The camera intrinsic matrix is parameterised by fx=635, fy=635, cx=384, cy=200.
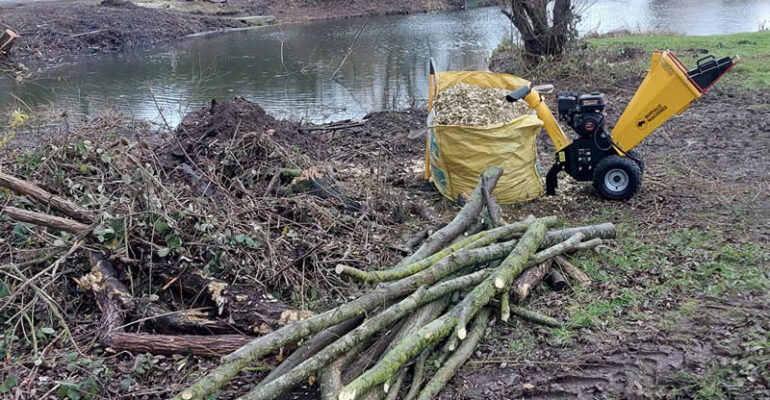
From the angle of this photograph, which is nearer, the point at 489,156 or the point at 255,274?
the point at 255,274

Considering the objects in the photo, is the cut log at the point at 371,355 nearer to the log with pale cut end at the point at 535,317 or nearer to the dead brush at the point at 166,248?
the dead brush at the point at 166,248

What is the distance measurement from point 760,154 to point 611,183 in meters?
1.85

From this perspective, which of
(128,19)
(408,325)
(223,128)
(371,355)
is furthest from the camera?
(128,19)

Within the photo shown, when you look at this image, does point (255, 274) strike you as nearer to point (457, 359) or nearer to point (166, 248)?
point (166, 248)

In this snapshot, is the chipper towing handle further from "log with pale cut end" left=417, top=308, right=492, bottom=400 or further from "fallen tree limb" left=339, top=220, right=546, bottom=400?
"log with pale cut end" left=417, top=308, right=492, bottom=400

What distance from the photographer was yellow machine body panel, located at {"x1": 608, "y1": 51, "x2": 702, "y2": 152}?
475cm

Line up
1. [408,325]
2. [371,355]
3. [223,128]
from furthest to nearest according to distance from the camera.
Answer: [223,128] → [408,325] → [371,355]

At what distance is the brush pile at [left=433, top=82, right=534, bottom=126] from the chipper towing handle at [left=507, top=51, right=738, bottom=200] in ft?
1.04

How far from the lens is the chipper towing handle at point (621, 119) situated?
477 centimetres

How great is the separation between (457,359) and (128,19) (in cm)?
1987

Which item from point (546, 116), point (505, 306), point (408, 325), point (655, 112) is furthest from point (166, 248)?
point (655, 112)

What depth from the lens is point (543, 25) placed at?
11055 mm

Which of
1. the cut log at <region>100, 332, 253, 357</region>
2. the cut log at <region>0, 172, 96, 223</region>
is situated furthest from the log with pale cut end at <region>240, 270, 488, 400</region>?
the cut log at <region>0, 172, 96, 223</region>

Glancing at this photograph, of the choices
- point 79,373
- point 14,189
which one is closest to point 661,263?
point 79,373
